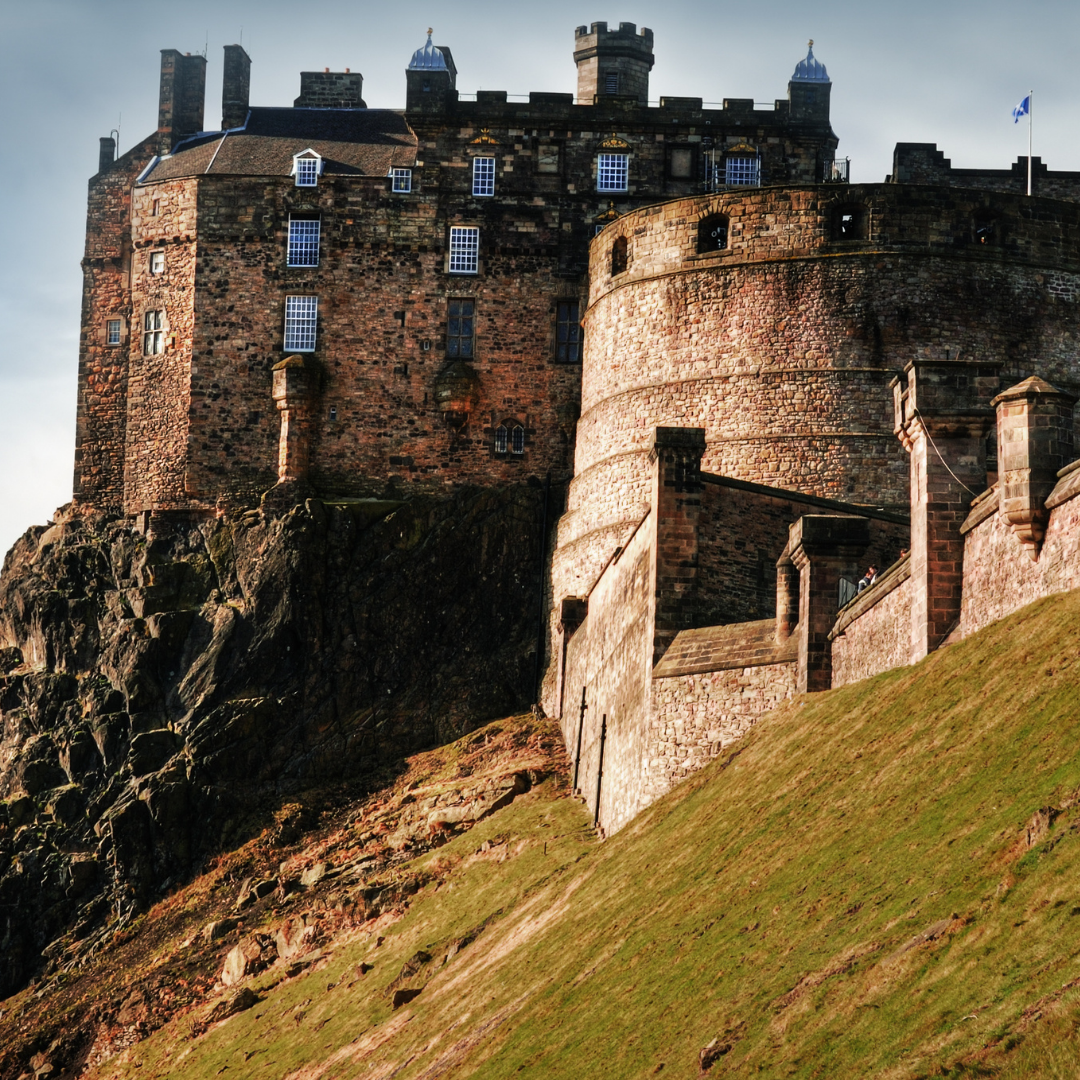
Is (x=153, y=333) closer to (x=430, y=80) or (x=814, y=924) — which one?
(x=430, y=80)

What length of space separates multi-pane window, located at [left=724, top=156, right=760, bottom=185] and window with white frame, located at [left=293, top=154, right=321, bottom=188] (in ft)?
39.9

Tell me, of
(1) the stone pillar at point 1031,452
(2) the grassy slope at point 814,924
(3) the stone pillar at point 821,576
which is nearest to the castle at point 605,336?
(3) the stone pillar at point 821,576

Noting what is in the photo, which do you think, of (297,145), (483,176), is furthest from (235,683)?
(297,145)

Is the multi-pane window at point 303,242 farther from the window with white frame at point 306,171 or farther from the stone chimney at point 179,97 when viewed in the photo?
the stone chimney at point 179,97

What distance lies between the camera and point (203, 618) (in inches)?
2088

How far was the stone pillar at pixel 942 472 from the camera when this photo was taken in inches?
1000

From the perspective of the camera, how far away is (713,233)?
47625 mm

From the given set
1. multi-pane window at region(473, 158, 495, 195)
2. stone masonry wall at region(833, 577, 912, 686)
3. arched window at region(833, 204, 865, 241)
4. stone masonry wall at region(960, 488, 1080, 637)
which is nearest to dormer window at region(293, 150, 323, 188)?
multi-pane window at region(473, 158, 495, 195)

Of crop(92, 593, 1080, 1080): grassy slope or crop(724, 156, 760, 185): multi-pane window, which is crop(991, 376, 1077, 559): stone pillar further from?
crop(724, 156, 760, 185): multi-pane window

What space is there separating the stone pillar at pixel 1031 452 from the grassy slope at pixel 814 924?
1310 mm

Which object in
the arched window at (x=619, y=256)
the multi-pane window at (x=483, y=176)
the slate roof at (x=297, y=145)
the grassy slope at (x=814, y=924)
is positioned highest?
the slate roof at (x=297, y=145)

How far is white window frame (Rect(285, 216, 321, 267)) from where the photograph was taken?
184 ft

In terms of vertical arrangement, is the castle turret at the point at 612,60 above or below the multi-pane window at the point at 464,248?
above

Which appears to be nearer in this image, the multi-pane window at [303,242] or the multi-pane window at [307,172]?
the multi-pane window at [303,242]
